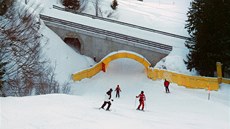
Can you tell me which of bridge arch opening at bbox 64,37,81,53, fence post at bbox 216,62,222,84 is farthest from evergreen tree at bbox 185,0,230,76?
bridge arch opening at bbox 64,37,81,53

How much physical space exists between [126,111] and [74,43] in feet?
88.5

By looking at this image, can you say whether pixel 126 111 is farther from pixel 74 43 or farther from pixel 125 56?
pixel 74 43

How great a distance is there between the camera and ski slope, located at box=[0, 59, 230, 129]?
14234mm

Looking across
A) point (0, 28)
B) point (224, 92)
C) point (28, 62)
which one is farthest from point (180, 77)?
point (0, 28)

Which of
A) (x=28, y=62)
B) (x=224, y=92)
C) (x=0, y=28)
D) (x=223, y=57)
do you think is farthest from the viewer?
(x=223, y=57)

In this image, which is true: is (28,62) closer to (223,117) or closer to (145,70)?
(223,117)

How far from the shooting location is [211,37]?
3019 cm

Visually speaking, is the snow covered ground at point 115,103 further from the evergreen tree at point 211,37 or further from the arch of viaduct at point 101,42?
the evergreen tree at point 211,37

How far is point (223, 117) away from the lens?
20.7 metres

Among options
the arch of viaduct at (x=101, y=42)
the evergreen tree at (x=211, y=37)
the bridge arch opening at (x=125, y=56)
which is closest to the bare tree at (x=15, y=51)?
the bridge arch opening at (x=125, y=56)

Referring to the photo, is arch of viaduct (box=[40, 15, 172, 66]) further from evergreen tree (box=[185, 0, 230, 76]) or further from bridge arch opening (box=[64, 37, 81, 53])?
evergreen tree (box=[185, 0, 230, 76])

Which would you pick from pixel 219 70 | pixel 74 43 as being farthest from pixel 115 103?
pixel 74 43

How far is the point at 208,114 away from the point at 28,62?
11.8 m

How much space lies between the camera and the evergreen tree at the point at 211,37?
29.6 m
